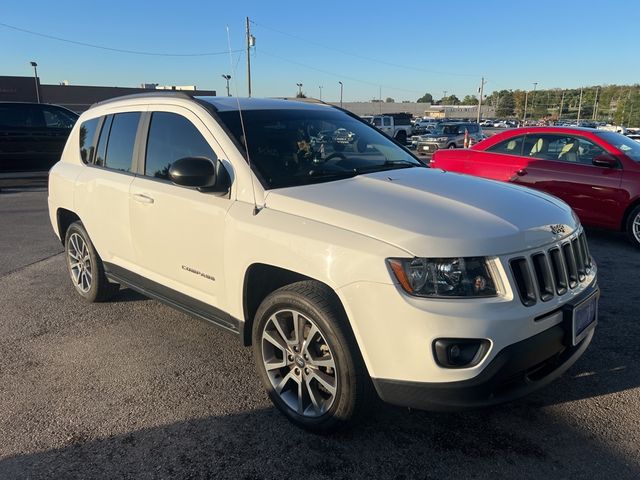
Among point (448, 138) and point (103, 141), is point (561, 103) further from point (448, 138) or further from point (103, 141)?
point (103, 141)

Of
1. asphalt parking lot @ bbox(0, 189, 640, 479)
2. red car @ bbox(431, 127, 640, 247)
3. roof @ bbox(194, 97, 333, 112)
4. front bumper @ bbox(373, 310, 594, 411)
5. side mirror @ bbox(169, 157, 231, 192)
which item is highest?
roof @ bbox(194, 97, 333, 112)

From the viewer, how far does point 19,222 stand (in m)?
8.68

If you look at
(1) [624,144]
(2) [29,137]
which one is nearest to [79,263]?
(1) [624,144]

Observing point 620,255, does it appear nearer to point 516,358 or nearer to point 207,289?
point 516,358

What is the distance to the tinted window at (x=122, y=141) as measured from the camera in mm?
4125

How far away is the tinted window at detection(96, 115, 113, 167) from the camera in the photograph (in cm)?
449

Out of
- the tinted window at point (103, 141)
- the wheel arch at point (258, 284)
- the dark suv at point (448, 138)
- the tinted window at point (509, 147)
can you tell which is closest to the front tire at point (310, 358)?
the wheel arch at point (258, 284)

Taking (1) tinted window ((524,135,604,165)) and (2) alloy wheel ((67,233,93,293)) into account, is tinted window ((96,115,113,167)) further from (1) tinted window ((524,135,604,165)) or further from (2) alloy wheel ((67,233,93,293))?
(1) tinted window ((524,135,604,165))

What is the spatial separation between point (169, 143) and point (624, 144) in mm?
6508

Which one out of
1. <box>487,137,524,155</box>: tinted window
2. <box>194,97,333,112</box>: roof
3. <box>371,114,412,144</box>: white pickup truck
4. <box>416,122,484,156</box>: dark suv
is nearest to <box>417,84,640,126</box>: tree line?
<box>371,114,412,144</box>: white pickup truck

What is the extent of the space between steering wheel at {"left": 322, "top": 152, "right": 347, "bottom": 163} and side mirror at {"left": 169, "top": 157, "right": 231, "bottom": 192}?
767 millimetres

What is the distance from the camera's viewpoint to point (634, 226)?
6.87 metres

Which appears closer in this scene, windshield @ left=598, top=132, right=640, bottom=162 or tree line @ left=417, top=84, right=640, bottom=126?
windshield @ left=598, top=132, right=640, bottom=162

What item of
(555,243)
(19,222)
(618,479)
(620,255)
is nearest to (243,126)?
(555,243)
